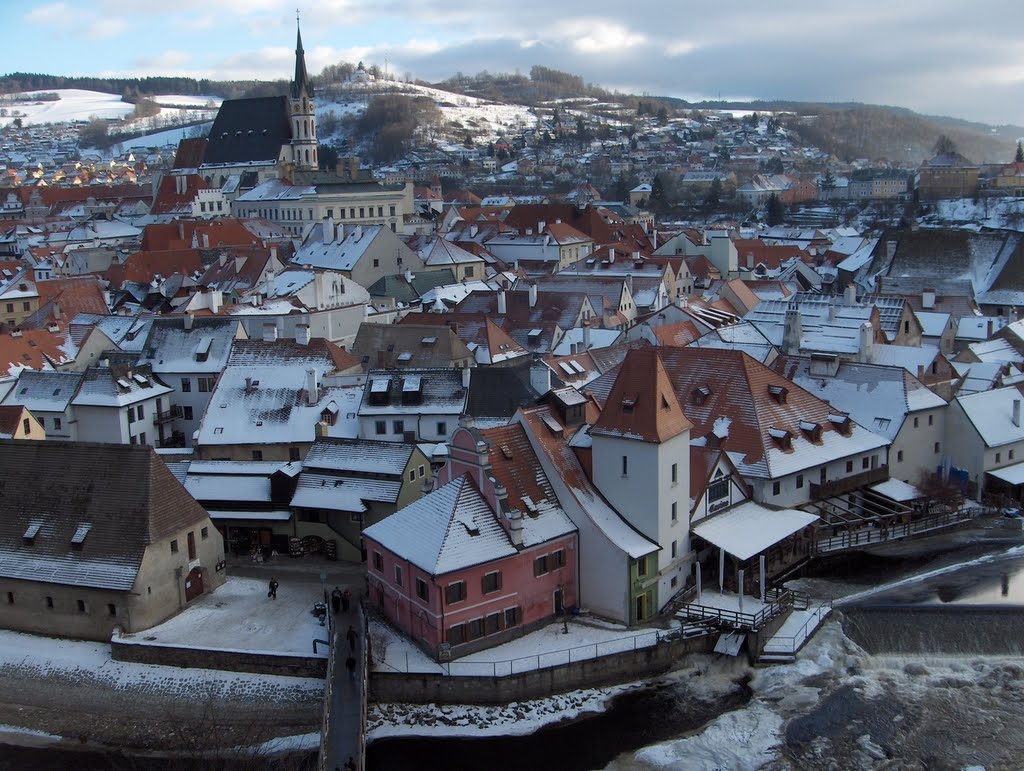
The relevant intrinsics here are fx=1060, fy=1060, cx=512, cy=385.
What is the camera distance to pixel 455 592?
1185 inches

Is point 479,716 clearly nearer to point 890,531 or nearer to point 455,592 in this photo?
point 455,592

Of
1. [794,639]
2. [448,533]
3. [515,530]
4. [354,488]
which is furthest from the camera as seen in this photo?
[354,488]

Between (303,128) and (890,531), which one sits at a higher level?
(303,128)

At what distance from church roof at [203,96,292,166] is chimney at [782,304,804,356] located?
345 feet

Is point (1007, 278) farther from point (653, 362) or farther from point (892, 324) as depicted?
point (653, 362)

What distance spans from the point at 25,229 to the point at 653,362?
108m

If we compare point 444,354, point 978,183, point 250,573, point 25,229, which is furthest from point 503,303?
point 978,183

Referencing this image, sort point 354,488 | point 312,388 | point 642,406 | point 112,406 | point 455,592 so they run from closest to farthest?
1. point 455,592
2. point 642,406
3. point 354,488
4. point 312,388
5. point 112,406

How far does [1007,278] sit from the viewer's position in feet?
238

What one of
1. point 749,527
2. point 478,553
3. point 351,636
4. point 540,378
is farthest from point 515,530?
point 540,378

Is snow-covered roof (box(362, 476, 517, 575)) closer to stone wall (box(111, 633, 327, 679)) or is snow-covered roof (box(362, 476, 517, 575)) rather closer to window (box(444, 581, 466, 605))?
window (box(444, 581, 466, 605))

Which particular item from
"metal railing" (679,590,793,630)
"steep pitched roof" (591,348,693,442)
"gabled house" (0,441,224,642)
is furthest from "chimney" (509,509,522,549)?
"gabled house" (0,441,224,642)

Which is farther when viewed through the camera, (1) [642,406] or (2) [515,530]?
(1) [642,406]

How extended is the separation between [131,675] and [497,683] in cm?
1061
